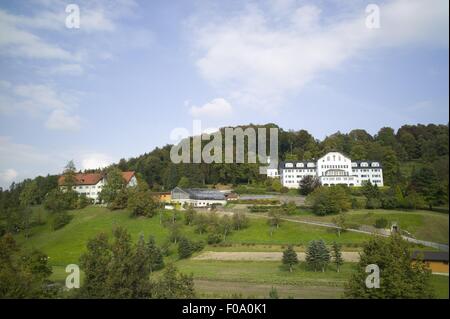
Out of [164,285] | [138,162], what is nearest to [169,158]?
[138,162]

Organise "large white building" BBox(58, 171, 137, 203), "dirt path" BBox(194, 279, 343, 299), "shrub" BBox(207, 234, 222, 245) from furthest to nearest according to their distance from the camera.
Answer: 1. "large white building" BBox(58, 171, 137, 203)
2. "shrub" BBox(207, 234, 222, 245)
3. "dirt path" BBox(194, 279, 343, 299)

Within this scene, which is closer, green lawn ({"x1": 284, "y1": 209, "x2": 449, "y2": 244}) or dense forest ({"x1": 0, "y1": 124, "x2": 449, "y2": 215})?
green lawn ({"x1": 284, "y1": 209, "x2": 449, "y2": 244})

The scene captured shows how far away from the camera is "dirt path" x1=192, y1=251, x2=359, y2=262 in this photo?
34.6m

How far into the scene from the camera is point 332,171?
7138 cm

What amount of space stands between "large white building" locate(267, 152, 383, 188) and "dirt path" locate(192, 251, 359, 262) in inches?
1370

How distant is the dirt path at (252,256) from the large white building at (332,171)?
114ft

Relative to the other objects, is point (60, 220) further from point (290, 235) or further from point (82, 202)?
point (290, 235)

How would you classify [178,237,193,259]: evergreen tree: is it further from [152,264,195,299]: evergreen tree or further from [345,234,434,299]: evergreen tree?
[345,234,434,299]: evergreen tree

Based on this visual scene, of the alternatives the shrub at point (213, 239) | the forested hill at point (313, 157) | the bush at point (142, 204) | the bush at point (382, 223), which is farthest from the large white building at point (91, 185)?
the bush at point (382, 223)

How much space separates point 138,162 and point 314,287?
73.1m

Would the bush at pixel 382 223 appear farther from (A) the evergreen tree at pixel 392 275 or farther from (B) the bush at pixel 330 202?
(A) the evergreen tree at pixel 392 275
